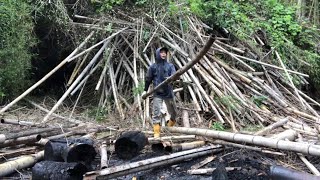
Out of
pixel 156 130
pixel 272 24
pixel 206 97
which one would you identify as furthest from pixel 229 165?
pixel 272 24

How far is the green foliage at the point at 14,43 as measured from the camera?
352 inches

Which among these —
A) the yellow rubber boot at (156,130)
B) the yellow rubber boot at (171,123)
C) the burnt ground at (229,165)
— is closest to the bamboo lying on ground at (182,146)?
the burnt ground at (229,165)

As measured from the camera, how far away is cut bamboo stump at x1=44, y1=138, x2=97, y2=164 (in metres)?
5.44

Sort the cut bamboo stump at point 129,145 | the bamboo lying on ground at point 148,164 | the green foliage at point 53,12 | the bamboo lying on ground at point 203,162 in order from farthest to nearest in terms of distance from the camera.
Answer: the green foliage at point 53,12 < the cut bamboo stump at point 129,145 < the bamboo lying on ground at point 203,162 < the bamboo lying on ground at point 148,164

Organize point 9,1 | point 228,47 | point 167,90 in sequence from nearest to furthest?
point 167,90 < point 9,1 < point 228,47

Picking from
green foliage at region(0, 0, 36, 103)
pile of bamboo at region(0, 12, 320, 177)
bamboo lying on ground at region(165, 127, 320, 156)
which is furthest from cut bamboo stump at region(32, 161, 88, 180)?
green foliage at region(0, 0, 36, 103)

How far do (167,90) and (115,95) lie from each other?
1.94 m

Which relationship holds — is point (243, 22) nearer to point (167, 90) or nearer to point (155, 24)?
point (155, 24)

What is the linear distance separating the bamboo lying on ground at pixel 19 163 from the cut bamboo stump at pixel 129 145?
1211 millimetres

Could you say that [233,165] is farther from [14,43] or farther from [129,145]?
[14,43]

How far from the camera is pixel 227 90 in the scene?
8469mm

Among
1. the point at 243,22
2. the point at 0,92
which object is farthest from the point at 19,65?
the point at 243,22

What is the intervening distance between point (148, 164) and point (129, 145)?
2.93 feet

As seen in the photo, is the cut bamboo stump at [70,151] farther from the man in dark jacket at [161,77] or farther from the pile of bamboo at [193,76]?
the pile of bamboo at [193,76]
